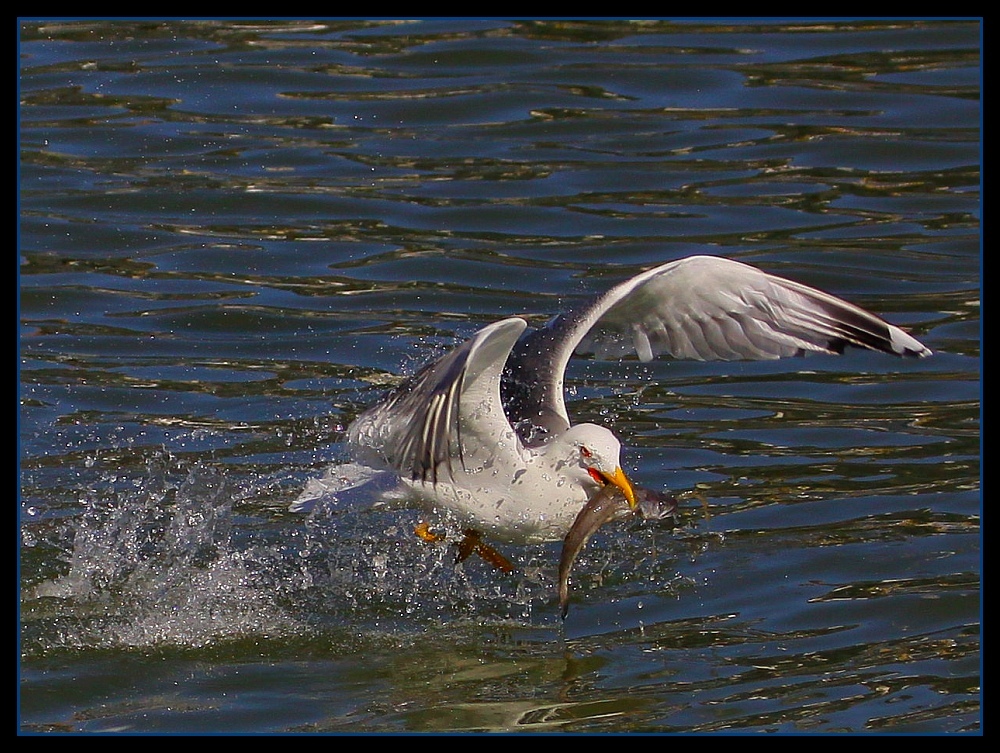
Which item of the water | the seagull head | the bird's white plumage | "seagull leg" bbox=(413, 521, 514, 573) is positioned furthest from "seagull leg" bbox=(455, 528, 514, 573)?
the seagull head

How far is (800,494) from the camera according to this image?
7809mm

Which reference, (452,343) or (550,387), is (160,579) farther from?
(452,343)

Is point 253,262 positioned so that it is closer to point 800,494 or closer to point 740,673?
point 800,494

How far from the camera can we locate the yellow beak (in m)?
6.33

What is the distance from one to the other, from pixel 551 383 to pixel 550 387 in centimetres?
2

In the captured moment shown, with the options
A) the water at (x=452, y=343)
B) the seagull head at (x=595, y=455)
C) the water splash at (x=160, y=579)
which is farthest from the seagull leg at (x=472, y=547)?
the seagull head at (x=595, y=455)

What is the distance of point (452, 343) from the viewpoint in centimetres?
930

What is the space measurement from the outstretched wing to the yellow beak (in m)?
0.42

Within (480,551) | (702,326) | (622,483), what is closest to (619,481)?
(622,483)

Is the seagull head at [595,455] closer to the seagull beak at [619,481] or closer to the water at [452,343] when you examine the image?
the seagull beak at [619,481]

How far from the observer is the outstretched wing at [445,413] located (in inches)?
236

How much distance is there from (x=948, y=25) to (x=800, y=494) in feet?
24.2

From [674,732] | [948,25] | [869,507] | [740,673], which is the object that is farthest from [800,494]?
[948,25]

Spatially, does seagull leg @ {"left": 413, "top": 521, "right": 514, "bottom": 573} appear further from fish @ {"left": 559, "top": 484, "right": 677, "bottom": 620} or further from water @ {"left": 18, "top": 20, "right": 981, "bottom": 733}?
fish @ {"left": 559, "top": 484, "right": 677, "bottom": 620}
